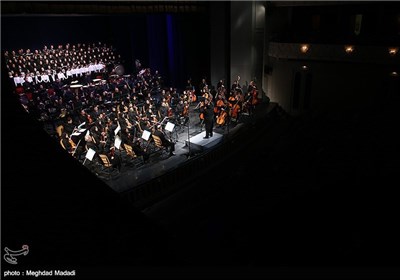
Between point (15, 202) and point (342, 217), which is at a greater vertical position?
point (15, 202)

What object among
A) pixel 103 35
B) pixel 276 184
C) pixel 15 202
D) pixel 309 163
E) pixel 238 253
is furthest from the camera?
pixel 103 35

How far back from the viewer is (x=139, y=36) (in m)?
20.0

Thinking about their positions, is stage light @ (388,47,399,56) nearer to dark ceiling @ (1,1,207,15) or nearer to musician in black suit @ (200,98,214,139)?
musician in black suit @ (200,98,214,139)

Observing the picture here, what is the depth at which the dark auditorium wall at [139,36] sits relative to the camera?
17188 mm

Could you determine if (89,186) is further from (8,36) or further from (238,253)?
(8,36)

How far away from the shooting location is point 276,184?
693cm

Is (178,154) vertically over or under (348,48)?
under

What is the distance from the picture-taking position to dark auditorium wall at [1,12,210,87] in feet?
56.4

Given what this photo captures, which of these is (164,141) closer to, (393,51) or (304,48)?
(304,48)

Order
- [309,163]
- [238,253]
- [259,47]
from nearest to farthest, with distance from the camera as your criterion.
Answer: [238,253] → [309,163] → [259,47]

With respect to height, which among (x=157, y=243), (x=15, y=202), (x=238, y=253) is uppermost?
(x=15, y=202)

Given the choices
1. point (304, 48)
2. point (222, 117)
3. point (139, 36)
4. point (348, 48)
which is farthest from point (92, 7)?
point (348, 48)

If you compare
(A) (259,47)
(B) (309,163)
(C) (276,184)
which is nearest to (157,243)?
(C) (276,184)

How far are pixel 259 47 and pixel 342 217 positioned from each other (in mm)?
13703
